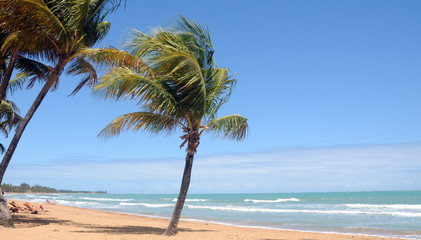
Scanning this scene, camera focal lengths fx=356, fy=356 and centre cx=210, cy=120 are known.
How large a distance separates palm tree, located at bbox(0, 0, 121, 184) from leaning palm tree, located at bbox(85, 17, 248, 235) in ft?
2.44

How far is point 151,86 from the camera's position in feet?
26.9

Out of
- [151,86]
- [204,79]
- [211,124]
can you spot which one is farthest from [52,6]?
[211,124]

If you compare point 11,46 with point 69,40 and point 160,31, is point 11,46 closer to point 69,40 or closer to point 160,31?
point 69,40

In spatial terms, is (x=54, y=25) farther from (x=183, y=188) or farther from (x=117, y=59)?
(x=183, y=188)

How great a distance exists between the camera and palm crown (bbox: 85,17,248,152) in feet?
26.3

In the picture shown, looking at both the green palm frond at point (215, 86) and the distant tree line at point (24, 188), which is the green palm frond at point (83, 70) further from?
the distant tree line at point (24, 188)

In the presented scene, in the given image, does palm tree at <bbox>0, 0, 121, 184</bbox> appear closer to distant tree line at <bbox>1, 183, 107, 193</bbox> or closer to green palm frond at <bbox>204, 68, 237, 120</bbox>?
green palm frond at <bbox>204, 68, 237, 120</bbox>

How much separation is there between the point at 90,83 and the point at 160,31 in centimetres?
404

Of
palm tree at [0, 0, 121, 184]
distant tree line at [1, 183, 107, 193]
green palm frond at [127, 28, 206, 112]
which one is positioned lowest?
distant tree line at [1, 183, 107, 193]

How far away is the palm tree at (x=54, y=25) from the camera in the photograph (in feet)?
27.5

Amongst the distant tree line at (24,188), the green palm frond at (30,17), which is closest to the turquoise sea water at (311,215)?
the green palm frond at (30,17)

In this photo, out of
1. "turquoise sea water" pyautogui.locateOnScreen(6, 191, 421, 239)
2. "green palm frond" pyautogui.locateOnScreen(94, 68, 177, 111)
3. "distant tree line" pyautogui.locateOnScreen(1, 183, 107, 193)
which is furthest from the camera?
"distant tree line" pyautogui.locateOnScreen(1, 183, 107, 193)

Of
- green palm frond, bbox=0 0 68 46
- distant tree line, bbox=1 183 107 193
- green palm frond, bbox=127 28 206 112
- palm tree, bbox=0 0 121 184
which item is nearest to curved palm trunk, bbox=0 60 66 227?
palm tree, bbox=0 0 121 184

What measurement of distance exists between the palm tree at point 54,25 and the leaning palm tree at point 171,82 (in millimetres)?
743
